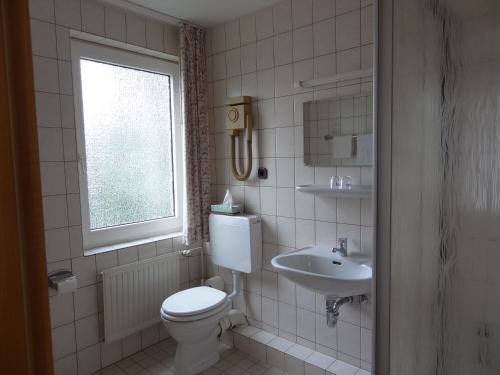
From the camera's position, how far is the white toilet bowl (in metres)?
1.98

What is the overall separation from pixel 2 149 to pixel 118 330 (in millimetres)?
2164

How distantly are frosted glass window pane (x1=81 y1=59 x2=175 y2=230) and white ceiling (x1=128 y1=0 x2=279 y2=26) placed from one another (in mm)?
450

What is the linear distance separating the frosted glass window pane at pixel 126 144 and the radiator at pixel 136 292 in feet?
1.10

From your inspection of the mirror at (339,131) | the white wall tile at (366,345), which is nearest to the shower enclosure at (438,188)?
the mirror at (339,131)

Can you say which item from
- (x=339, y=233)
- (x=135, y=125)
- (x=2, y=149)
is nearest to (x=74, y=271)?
(x=135, y=125)

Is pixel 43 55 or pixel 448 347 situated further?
pixel 43 55

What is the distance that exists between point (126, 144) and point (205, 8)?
3.41 feet

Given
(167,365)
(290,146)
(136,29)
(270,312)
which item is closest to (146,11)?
(136,29)

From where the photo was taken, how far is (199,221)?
255cm

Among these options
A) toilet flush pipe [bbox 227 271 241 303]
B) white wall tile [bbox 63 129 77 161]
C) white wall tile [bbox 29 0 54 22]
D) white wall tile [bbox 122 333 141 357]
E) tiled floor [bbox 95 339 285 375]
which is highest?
white wall tile [bbox 29 0 54 22]

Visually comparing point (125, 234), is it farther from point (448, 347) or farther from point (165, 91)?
point (448, 347)

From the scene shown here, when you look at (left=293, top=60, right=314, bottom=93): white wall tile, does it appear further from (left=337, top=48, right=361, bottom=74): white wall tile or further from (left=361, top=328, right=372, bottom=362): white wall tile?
(left=361, top=328, right=372, bottom=362): white wall tile

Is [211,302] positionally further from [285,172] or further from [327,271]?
[285,172]

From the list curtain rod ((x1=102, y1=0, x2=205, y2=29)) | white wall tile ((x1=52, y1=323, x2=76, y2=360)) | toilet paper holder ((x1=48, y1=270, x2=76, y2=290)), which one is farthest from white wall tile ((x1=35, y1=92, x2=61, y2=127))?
white wall tile ((x1=52, y1=323, x2=76, y2=360))
